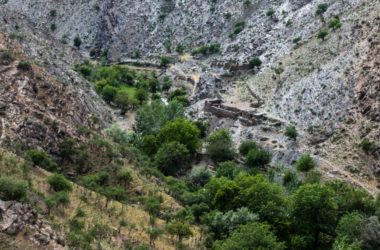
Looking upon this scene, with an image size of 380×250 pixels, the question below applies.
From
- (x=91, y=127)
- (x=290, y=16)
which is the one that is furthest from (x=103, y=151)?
(x=290, y=16)

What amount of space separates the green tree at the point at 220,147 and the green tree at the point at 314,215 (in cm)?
2550

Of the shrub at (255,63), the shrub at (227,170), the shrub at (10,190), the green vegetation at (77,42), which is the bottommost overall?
the green vegetation at (77,42)

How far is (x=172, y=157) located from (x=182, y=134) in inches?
236

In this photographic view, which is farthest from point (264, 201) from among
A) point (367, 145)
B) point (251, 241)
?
point (367, 145)

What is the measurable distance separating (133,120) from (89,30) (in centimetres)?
5317

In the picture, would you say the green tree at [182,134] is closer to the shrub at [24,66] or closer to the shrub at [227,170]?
the shrub at [227,170]

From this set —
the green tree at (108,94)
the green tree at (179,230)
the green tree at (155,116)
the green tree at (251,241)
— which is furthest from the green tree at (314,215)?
the green tree at (108,94)

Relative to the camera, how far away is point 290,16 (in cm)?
10862

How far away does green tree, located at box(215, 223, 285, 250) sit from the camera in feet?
142

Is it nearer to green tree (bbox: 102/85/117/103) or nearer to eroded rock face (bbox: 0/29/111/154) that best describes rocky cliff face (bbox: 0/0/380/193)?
green tree (bbox: 102/85/117/103)

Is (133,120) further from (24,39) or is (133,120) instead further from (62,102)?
(62,102)

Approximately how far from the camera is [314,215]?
5081cm

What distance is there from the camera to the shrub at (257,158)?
2918 inches

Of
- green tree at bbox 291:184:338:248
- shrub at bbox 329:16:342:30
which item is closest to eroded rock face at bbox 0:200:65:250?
green tree at bbox 291:184:338:248
